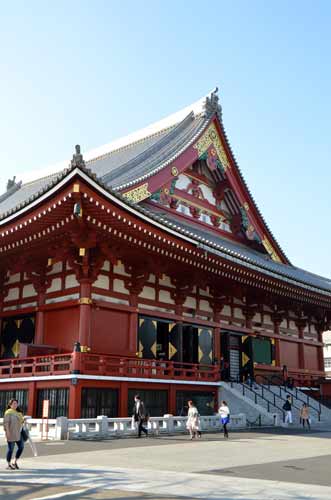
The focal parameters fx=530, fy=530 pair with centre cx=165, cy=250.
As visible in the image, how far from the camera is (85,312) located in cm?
2059

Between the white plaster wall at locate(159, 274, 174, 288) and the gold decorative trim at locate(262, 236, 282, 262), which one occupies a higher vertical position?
the gold decorative trim at locate(262, 236, 282, 262)

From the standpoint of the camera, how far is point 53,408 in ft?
63.0

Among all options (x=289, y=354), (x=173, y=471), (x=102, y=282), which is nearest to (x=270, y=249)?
(x=289, y=354)

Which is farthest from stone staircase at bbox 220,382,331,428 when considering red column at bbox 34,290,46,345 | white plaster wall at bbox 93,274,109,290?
red column at bbox 34,290,46,345

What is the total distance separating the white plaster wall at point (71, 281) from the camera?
21.7 m

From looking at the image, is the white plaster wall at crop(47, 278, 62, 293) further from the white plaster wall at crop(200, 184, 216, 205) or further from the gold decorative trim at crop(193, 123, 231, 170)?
the white plaster wall at crop(200, 184, 216, 205)

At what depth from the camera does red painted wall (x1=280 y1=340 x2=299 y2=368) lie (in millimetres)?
31255

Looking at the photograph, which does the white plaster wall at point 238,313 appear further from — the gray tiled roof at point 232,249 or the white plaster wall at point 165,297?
the white plaster wall at point 165,297

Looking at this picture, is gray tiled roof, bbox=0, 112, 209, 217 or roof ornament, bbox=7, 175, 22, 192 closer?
gray tiled roof, bbox=0, 112, 209, 217

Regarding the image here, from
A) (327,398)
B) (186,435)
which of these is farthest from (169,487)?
(327,398)

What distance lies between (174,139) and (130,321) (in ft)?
41.2

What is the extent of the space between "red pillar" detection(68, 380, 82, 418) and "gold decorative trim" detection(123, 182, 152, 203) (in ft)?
29.5

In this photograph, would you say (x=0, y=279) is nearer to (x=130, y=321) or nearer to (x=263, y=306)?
(x=130, y=321)

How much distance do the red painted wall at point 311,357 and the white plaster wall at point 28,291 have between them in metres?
18.1
